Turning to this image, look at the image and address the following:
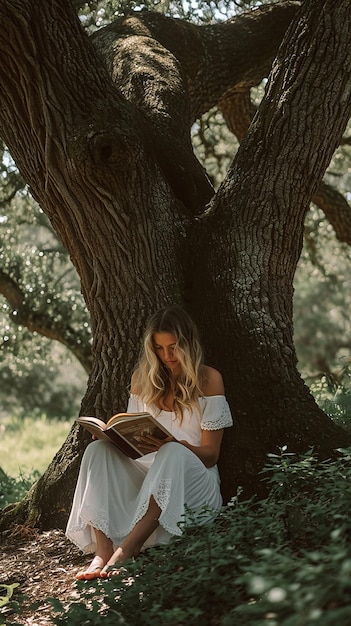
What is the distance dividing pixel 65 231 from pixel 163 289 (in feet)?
2.74

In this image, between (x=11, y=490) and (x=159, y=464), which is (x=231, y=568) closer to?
(x=159, y=464)

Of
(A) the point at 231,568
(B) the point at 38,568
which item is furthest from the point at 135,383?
(A) the point at 231,568

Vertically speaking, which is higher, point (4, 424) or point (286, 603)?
point (4, 424)

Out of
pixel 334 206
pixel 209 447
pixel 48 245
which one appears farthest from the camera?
pixel 48 245

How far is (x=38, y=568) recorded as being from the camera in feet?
17.0

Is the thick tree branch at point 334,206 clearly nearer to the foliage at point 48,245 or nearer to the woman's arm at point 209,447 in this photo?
the foliage at point 48,245

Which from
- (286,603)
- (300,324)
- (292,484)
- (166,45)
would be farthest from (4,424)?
(286,603)

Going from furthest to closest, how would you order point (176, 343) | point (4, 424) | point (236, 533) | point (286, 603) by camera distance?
point (4, 424), point (176, 343), point (236, 533), point (286, 603)

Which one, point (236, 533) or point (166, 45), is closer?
point (236, 533)

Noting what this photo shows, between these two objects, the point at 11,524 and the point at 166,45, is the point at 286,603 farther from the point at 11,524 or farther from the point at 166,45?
the point at 166,45

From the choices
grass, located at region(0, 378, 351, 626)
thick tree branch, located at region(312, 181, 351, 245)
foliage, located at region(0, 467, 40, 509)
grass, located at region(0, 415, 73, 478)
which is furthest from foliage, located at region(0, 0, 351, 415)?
grass, located at region(0, 378, 351, 626)

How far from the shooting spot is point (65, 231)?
240 inches

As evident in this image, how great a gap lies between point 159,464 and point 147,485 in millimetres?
136

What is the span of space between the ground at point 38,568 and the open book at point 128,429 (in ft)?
2.62
